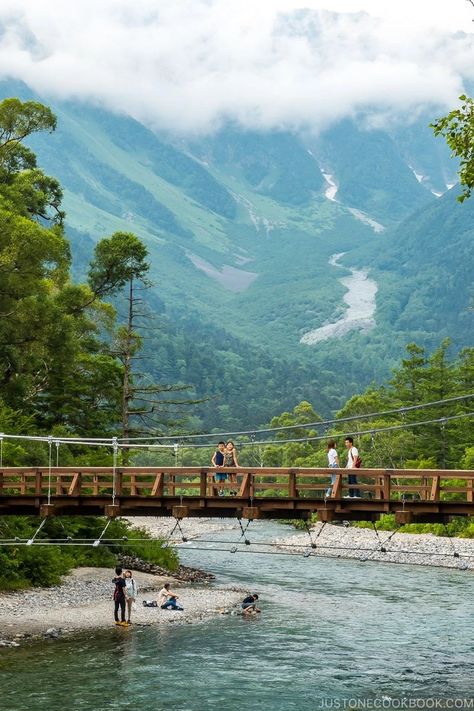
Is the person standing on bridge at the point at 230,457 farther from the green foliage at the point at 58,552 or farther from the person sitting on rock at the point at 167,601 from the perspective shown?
the person sitting on rock at the point at 167,601

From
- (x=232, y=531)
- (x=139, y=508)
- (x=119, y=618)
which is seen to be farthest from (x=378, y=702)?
(x=232, y=531)

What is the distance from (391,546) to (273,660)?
38754mm

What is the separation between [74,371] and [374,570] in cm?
1989

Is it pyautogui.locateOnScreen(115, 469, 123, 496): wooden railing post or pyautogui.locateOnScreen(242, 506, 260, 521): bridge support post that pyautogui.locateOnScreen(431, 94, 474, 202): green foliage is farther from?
pyautogui.locateOnScreen(115, 469, 123, 496): wooden railing post

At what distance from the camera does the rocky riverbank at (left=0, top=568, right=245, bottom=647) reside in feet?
108

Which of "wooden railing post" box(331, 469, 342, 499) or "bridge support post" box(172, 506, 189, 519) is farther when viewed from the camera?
"bridge support post" box(172, 506, 189, 519)

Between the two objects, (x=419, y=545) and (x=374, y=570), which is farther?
(x=419, y=545)

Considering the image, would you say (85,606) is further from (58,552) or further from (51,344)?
(51,344)

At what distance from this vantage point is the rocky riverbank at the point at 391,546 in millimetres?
57469

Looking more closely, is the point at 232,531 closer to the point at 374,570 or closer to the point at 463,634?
the point at 374,570

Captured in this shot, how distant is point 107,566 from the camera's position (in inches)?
1849

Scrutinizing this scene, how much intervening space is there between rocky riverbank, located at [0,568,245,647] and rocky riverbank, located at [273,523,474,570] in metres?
11.9

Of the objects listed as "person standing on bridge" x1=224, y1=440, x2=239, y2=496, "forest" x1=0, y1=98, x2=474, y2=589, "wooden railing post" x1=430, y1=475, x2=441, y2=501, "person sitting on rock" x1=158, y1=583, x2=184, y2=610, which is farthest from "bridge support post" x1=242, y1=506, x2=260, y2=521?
"person sitting on rock" x1=158, y1=583, x2=184, y2=610

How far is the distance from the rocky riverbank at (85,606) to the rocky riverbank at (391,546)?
39.1 feet
